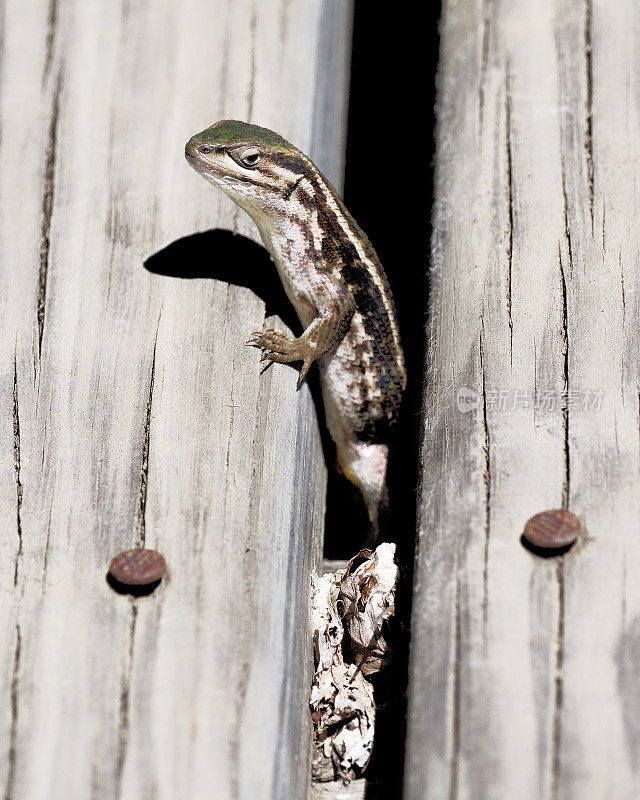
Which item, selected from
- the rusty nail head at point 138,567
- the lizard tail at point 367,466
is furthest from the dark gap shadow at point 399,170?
the rusty nail head at point 138,567

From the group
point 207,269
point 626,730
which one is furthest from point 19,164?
point 626,730

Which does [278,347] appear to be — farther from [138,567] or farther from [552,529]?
[552,529]

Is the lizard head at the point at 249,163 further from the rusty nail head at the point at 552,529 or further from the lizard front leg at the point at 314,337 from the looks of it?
the rusty nail head at the point at 552,529

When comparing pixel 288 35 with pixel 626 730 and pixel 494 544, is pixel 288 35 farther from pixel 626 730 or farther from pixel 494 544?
pixel 626 730

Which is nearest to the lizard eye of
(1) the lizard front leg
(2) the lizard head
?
(2) the lizard head

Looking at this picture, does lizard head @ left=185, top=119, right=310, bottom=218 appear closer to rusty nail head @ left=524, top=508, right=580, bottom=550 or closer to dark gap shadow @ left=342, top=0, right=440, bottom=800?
dark gap shadow @ left=342, top=0, right=440, bottom=800

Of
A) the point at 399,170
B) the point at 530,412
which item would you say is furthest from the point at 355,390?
the point at 399,170

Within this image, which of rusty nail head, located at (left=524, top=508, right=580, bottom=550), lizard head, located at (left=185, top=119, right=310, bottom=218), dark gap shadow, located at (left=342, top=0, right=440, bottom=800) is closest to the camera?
rusty nail head, located at (left=524, top=508, right=580, bottom=550)
